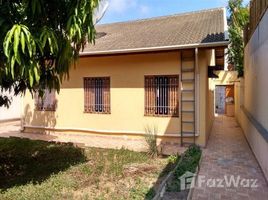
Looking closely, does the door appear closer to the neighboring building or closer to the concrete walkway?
the concrete walkway

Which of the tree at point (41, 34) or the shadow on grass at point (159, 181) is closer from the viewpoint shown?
the tree at point (41, 34)

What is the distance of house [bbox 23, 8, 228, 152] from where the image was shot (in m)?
10.2

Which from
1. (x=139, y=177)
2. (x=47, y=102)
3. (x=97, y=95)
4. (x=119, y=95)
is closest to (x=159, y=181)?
(x=139, y=177)

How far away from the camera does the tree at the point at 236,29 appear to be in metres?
21.0

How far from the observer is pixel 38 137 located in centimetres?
1223

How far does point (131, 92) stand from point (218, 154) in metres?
4.12

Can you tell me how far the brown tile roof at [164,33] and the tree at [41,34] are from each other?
5379 mm

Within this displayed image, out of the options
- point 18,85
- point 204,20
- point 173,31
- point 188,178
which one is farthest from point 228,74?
point 18,85

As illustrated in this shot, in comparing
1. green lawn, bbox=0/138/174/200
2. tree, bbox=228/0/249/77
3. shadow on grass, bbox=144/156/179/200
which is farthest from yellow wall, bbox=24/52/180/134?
tree, bbox=228/0/249/77

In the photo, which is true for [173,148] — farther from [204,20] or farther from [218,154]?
[204,20]

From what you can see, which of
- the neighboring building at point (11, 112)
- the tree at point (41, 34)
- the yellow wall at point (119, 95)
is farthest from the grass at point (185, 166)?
the neighboring building at point (11, 112)
